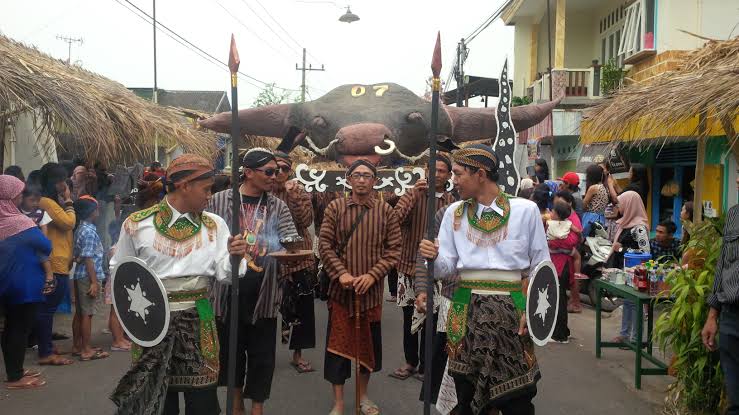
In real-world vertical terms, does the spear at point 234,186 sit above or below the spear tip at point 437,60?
below

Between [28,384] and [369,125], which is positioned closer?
[28,384]

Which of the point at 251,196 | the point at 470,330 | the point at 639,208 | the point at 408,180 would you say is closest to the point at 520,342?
the point at 470,330

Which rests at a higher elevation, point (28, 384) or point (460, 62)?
point (460, 62)

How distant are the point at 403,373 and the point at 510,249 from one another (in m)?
2.38

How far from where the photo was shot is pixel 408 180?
5641 mm

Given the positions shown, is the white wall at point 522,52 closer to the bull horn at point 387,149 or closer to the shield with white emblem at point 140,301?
the bull horn at point 387,149

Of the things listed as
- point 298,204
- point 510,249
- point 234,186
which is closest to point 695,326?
point 510,249

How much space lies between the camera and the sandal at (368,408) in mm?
4719

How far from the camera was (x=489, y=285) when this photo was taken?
3541 millimetres

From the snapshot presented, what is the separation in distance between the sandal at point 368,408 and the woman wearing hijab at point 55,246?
2.82m

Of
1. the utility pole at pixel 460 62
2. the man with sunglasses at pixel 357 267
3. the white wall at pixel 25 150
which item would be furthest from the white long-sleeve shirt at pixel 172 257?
the utility pole at pixel 460 62

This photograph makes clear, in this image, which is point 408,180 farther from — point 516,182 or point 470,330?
point 470,330

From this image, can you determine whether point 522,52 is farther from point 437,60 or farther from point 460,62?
point 437,60

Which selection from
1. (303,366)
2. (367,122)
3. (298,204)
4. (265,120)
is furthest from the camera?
(265,120)
